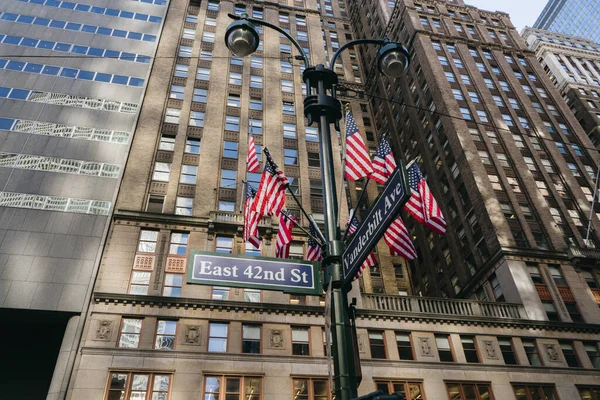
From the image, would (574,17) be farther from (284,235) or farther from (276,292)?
(284,235)

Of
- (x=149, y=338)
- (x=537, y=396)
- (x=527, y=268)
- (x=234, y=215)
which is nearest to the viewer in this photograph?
(x=149, y=338)

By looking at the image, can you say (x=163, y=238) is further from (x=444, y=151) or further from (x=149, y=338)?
(x=444, y=151)

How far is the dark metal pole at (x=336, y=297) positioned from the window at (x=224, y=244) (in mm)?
26969

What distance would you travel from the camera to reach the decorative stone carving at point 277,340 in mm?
28822

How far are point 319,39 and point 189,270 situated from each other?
57113 mm

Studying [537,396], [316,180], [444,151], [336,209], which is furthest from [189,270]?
[444,151]

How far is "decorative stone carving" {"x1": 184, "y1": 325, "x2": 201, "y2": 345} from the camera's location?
1097 inches

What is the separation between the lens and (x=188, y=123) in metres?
Result: 43.1

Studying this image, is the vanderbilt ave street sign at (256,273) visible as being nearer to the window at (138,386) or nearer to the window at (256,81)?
the window at (138,386)

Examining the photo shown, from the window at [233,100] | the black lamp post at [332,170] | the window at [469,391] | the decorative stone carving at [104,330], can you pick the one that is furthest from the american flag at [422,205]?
the window at [233,100]

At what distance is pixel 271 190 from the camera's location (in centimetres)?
1198

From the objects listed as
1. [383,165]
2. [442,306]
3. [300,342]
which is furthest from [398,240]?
[442,306]

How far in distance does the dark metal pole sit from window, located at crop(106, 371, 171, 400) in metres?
22.5

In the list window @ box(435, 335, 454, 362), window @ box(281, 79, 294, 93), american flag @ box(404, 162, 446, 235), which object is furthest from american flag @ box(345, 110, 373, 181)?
window @ box(281, 79, 294, 93)
